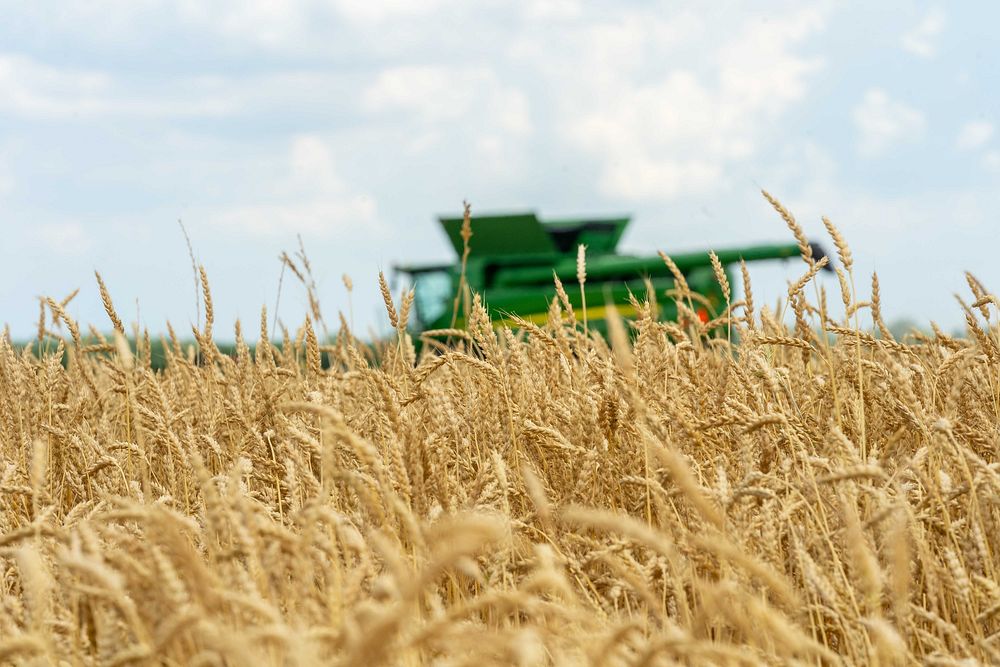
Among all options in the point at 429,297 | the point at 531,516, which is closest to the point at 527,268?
the point at 429,297

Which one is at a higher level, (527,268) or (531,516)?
(527,268)

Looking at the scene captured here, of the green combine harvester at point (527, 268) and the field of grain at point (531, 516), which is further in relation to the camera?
the green combine harvester at point (527, 268)

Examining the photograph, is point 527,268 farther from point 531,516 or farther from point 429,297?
point 531,516

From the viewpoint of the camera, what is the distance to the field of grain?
99 cm

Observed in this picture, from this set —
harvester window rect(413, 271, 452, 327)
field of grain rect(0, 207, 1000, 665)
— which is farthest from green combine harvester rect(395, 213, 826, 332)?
field of grain rect(0, 207, 1000, 665)

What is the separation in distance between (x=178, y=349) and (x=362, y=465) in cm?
150

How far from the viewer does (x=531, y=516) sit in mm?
1816

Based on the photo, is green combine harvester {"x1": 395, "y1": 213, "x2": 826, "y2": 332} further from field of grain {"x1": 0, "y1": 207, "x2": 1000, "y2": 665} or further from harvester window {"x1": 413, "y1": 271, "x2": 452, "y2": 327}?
field of grain {"x1": 0, "y1": 207, "x2": 1000, "y2": 665}

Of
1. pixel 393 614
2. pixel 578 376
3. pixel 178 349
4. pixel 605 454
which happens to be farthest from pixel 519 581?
pixel 178 349

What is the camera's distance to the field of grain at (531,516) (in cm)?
99

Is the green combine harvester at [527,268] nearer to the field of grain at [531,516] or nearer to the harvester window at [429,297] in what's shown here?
the harvester window at [429,297]

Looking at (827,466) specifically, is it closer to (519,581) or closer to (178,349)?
(519,581)

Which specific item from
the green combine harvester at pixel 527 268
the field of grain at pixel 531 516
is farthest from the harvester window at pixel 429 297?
the field of grain at pixel 531 516

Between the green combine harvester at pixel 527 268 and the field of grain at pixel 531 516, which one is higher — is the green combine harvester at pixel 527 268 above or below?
above
